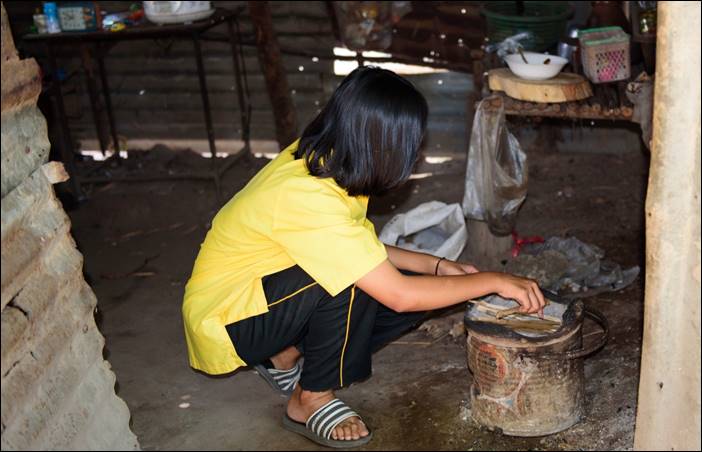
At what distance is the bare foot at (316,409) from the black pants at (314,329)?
54mm

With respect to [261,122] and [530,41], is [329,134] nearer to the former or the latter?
[530,41]

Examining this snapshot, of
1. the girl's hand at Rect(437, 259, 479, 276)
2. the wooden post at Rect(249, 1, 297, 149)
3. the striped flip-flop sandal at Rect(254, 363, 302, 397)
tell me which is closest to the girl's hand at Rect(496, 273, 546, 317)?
the girl's hand at Rect(437, 259, 479, 276)

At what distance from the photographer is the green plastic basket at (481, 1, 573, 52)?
4.68 meters

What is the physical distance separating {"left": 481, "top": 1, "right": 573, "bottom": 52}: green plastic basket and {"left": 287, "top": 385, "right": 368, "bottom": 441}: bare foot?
7.90ft

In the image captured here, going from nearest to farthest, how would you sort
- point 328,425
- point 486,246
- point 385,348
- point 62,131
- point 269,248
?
point 269,248
point 328,425
point 385,348
point 486,246
point 62,131

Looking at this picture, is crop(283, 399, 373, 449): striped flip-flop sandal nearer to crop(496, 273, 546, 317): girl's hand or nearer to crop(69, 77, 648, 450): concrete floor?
crop(69, 77, 648, 450): concrete floor

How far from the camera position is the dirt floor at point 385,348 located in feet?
10.0

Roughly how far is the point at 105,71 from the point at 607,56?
383 centimetres

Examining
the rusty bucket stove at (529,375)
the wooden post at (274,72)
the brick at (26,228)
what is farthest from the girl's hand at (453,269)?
the wooden post at (274,72)

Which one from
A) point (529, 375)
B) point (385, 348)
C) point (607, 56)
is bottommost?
point (385, 348)

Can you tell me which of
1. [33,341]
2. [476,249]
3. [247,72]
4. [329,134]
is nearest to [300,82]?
[247,72]

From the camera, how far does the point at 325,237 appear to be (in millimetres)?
2654

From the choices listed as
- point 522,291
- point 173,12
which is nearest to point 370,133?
point 522,291

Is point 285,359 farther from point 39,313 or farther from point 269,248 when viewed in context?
point 39,313
